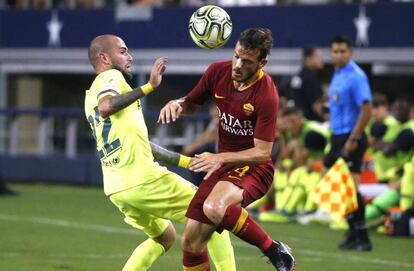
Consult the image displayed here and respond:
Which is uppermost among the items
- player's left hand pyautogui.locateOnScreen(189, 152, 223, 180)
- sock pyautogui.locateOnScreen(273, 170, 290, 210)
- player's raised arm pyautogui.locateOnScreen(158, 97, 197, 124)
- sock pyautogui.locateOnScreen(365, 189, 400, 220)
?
player's raised arm pyautogui.locateOnScreen(158, 97, 197, 124)

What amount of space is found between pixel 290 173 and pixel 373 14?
5330 mm

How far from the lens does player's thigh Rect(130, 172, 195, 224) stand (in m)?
8.83

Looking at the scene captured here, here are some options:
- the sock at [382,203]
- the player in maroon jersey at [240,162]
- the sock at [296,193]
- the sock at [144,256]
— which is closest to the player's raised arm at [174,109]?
the player in maroon jersey at [240,162]

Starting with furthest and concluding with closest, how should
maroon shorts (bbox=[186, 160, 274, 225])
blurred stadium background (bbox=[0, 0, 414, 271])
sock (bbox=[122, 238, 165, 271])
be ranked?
blurred stadium background (bbox=[0, 0, 414, 271]), sock (bbox=[122, 238, 165, 271]), maroon shorts (bbox=[186, 160, 274, 225])

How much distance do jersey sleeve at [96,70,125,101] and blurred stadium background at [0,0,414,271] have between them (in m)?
7.48

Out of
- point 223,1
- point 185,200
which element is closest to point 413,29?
point 223,1

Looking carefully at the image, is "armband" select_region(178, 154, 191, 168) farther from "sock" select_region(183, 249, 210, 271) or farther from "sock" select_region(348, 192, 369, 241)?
"sock" select_region(348, 192, 369, 241)

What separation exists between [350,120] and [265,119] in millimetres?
4504

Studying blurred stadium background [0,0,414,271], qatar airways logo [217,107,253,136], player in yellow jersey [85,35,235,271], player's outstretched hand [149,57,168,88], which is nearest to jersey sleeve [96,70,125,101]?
player in yellow jersey [85,35,235,271]

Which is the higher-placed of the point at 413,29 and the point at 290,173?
the point at 413,29

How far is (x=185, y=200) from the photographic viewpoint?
9039mm

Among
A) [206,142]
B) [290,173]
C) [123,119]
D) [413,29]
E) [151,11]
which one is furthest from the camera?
[151,11]

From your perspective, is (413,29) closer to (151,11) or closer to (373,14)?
(373,14)

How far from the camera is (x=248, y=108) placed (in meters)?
9.00
